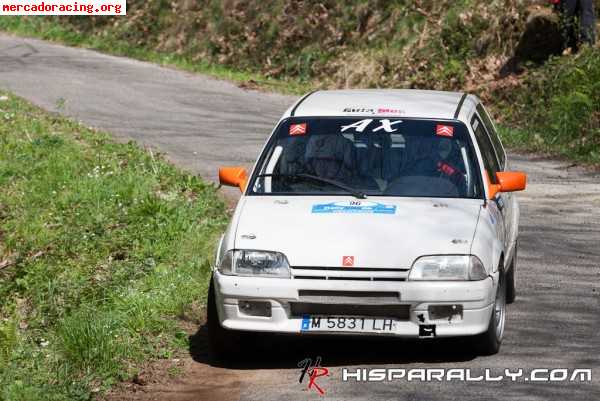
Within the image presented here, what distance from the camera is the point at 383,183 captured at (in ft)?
30.5

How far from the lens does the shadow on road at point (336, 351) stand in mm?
8703

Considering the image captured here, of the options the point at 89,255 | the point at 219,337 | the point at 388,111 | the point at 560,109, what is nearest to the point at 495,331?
the point at 219,337

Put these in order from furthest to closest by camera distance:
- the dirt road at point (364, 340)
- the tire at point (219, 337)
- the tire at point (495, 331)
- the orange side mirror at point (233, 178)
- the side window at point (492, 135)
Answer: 1. the side window at point (492, 135)
2. the orange side mirror at point (233, 178)
3. the tire at point (219, 337)
4. the tire at point (495, 331)
5. the dirt road at point (364, 340)

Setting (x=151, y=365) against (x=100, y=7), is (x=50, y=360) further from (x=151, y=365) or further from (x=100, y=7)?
(x=100, y=7)

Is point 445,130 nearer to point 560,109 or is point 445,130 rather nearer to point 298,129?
point 298,129

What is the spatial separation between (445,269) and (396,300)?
1.27 ft

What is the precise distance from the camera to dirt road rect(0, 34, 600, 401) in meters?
8.09

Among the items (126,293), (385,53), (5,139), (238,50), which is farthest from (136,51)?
(126,293)

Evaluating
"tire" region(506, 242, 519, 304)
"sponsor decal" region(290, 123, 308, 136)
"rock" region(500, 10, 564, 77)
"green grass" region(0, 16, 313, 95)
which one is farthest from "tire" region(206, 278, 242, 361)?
"green grass" region(0, 16, 313, 95)

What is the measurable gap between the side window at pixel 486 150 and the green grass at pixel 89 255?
102 inches

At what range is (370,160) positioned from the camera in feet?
30.9

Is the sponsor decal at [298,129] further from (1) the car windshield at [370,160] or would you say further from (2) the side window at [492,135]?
(2) the side window at [492,135]

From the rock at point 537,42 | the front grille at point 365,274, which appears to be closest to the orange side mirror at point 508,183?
the front grille at point 365,274

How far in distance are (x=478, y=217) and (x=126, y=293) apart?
3.60 m
